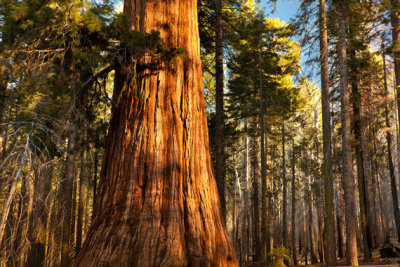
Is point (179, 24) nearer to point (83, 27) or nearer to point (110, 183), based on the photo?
point (83, 27)

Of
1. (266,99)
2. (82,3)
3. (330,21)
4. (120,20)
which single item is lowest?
(120,20)

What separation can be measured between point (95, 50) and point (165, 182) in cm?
248

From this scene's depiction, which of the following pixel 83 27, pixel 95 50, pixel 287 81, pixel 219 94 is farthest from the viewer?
pixel 287 81

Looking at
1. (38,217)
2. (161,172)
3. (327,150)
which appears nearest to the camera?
(161,172)

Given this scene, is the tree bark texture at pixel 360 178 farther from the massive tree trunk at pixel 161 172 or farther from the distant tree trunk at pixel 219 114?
the massive tree trunk at pixel 161 172

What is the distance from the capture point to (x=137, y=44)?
449 cm

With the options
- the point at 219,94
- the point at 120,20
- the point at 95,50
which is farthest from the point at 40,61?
the point at 219,94

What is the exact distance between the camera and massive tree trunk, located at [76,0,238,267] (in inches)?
154

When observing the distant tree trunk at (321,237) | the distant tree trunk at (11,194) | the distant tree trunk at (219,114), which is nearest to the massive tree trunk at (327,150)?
the distant tree trunk at (219,114)

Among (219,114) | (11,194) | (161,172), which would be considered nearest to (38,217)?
(11,194)

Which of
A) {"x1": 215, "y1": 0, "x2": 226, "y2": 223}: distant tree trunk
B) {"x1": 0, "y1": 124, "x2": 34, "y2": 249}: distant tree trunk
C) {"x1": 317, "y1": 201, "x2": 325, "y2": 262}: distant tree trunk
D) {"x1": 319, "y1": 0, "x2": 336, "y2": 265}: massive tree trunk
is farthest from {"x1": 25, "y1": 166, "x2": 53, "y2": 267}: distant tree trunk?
{"x1": 317, "y1": 201, "x2": 325, "y2": 262}: distant tree trunk

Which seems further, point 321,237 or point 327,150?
point 321,237

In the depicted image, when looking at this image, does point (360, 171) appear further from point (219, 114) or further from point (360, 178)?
point (219, 114)

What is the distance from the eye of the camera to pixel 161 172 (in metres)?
4.35
